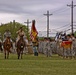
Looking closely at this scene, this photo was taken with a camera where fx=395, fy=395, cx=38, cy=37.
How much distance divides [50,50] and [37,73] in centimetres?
2424

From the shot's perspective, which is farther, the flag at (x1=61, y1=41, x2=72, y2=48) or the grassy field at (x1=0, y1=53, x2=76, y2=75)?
the flag at (x1=61, y1=41, x2=72, y2=48)

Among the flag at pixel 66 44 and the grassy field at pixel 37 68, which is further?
the flag at pixel 66 44

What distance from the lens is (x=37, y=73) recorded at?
17203 mm

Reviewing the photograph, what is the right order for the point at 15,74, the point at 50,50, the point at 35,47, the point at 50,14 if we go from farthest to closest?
the point at 50,14
the point at 35,47
the point at 50,50
the point at 15,74

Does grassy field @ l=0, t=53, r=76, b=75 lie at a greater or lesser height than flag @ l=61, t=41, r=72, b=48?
lesser

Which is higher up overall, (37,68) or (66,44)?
(66,44)

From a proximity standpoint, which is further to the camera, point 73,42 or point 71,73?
point 73,42

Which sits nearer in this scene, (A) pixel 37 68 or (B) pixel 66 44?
(A) pixel 37 68

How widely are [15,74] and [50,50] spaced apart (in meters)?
24.7

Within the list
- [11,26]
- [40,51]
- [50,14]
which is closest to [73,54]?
[40,51]

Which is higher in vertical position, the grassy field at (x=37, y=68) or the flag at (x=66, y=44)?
the flag at (x=66, y=44)

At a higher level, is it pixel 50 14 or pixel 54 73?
pixel 50 14

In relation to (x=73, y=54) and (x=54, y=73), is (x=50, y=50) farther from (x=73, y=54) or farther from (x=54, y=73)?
(x=54, y=73)

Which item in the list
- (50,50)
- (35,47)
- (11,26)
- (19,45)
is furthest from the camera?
(11,26)
